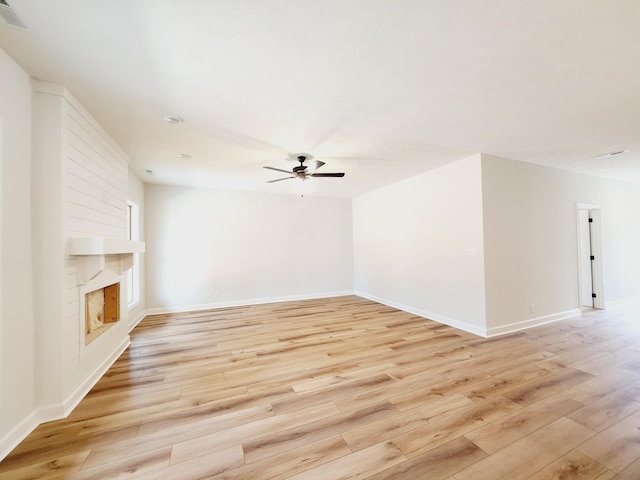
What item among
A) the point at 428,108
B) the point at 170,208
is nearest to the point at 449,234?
the point at 428,108

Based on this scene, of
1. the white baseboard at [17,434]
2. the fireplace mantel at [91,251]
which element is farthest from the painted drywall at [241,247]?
the white baseboard at [17,434]

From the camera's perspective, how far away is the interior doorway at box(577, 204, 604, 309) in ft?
16.0

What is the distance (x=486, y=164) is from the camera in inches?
143

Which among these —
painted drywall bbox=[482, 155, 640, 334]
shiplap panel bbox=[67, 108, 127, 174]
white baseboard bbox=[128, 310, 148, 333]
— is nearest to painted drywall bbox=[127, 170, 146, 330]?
white baseboard bbox=[128, 310, 148, 333]

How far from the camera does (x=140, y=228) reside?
481cm

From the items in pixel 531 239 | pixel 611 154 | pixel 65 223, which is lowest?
pixel 531 239

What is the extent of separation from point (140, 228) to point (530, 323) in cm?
722

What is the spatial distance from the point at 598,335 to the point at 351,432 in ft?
13.9

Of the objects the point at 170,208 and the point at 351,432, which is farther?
the point at 170,208

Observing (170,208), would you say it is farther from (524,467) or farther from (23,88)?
(524,467)

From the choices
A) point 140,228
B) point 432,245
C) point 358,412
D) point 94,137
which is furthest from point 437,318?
point 140,228

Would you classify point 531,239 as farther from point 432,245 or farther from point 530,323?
point 432,245

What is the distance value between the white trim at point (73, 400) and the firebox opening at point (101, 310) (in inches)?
14.0

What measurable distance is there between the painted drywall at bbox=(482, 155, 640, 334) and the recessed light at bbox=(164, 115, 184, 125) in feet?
13.3
